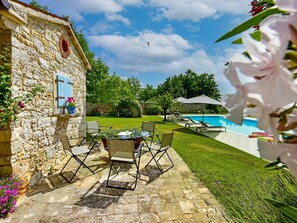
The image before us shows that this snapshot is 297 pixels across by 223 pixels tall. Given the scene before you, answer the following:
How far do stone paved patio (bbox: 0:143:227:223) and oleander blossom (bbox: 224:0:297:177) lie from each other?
250 cm

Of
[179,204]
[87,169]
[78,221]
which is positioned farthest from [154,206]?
[87,169]

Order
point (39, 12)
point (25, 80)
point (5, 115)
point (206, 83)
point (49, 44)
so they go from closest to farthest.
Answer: point (5, 115) < point (25, 80) < point (39, 12) < point (49, 44) < point (206, 83)

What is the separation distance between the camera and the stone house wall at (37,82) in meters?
3.62

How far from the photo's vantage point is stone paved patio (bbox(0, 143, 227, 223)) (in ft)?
10.2

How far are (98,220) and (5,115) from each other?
2279 mm

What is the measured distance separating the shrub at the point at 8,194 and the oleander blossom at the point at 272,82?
387 centimetres

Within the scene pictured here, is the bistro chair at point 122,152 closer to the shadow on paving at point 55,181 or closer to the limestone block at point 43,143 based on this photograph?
the shadow on paving at point 55,181

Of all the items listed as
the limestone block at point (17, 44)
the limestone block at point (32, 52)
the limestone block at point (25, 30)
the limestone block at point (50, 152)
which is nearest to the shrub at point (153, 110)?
the limestone block at point (50, 152)

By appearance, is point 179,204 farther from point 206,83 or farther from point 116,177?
point 206,83

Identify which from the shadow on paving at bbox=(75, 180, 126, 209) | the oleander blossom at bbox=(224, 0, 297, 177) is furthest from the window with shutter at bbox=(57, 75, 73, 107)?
the oleander blossom at bbox=(224, 0, 297, 177)

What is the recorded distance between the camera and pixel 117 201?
361 cm

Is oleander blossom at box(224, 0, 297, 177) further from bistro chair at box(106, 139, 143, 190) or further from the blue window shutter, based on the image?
the blue window shutter

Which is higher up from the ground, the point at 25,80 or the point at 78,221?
the point at 25,80

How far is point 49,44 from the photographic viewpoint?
5051 mm
